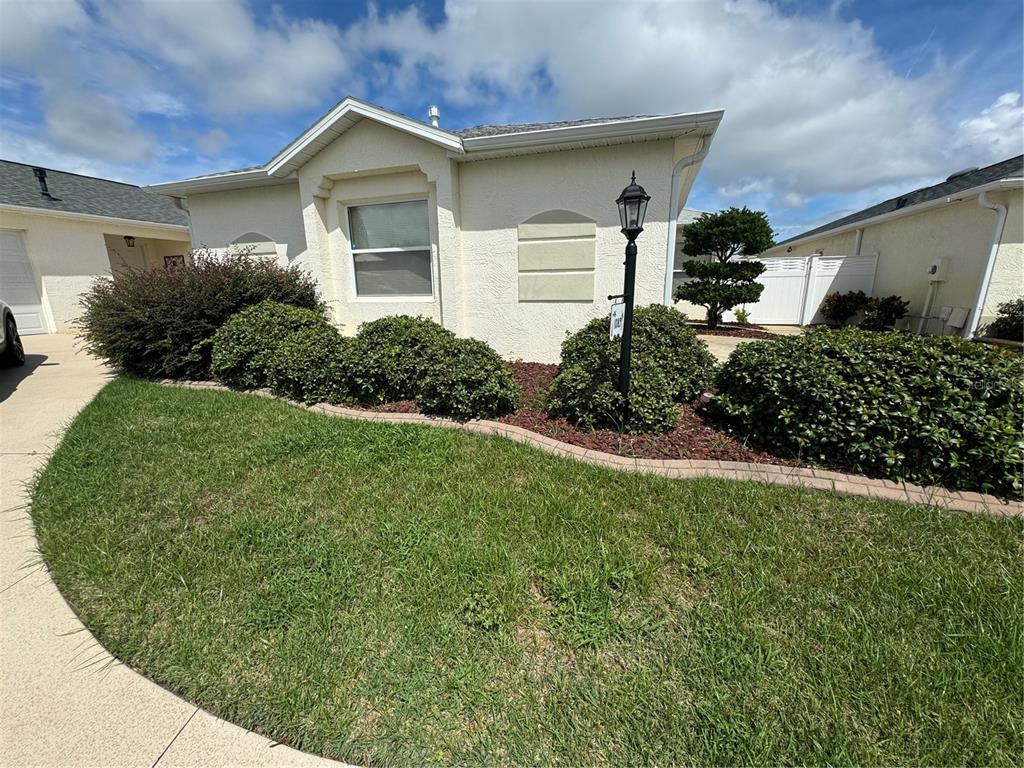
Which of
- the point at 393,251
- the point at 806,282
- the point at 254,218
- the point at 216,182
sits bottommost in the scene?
the point at 806,282

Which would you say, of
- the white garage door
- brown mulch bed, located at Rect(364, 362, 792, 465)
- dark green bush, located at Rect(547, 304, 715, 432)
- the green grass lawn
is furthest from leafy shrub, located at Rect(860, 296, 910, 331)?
the white garage door

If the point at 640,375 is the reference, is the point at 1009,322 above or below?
above

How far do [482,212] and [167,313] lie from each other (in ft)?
16.4

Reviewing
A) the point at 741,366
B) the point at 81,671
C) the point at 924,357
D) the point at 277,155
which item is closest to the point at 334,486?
the point at 81,671

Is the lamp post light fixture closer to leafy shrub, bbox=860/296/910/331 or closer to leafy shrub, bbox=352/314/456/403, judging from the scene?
leafy shrub, bbox=352/314/456/403

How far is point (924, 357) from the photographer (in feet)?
10.8

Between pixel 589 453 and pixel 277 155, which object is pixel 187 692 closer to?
pixel 589 453

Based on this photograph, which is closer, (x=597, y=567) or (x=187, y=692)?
(x=187, y=692)

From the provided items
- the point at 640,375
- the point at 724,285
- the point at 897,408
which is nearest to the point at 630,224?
the point at 640,375

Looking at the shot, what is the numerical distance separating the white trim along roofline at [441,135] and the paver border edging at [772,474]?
163 inches

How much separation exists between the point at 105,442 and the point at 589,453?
4758mm

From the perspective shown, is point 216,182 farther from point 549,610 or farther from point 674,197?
point 549,610

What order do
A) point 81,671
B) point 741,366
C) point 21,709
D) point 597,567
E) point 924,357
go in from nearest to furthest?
point 21,709 → point 81,671 → point 597,567 → point 924,357 → point 741,366

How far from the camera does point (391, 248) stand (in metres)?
7.45
